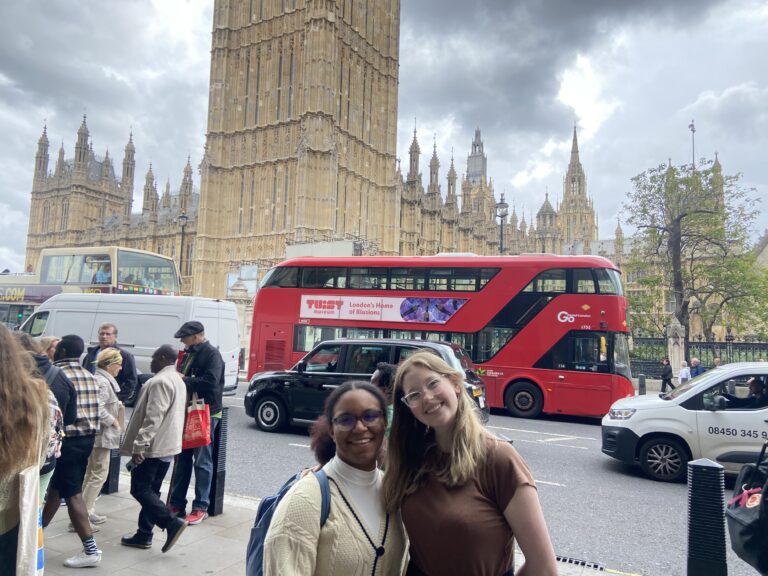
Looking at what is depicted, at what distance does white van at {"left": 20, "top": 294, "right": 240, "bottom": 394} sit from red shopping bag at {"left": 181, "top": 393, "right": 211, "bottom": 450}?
7.65 meters

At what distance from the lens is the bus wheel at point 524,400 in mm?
12438

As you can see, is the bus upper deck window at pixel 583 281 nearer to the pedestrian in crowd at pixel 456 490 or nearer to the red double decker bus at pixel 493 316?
the red double decker bus at pixel 493 316

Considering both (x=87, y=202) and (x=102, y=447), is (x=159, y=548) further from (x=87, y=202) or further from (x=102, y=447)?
(x=87, y=202)

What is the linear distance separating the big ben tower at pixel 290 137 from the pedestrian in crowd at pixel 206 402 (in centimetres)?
3398

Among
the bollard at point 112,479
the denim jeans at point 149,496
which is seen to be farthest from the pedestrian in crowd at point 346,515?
the bollard at point 112,479

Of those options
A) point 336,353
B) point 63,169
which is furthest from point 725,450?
point 63,169

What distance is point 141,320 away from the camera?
41.8 ft

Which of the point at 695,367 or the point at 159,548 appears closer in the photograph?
the point at 159,548

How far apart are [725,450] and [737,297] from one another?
1947cm

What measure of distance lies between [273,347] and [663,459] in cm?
954

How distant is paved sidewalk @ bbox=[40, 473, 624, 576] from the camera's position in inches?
149

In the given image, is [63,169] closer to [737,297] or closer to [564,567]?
[737,297]

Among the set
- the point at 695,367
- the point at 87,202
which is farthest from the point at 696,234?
the point at 87,202

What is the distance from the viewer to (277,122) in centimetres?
4159
